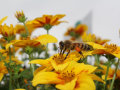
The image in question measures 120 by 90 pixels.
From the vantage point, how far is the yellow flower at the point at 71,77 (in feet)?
1.92

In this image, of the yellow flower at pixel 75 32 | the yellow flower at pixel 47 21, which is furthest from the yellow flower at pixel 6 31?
the yellow flower at pixel 75 32

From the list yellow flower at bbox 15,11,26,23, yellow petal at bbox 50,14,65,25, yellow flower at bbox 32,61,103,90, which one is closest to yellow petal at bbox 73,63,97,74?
yellow flower at bbox 32,61,103,90

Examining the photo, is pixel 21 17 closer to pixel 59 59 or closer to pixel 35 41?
pixel 35 41

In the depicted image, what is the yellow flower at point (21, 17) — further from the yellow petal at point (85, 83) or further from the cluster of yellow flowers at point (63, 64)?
the yellow petal at point (85, 83)

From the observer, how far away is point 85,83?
59cm

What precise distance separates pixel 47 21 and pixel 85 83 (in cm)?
54

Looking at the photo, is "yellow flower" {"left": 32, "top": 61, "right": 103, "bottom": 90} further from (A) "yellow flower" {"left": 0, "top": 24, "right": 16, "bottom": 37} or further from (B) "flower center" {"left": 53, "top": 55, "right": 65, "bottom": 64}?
(A) "yellow flower" {"left": 0, "top": 24, "right": 16, "bottom": 37}

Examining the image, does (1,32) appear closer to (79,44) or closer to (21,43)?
(21,43)

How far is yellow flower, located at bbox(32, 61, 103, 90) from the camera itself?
59 cm

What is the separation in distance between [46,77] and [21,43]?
0.95 ft

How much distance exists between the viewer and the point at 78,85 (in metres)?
0.62

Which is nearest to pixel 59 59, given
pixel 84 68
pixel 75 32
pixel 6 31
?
pixel 84 68

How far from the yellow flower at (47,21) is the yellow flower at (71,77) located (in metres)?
0.37

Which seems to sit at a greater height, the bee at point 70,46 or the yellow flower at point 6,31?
the yellow flower at point 6,31
